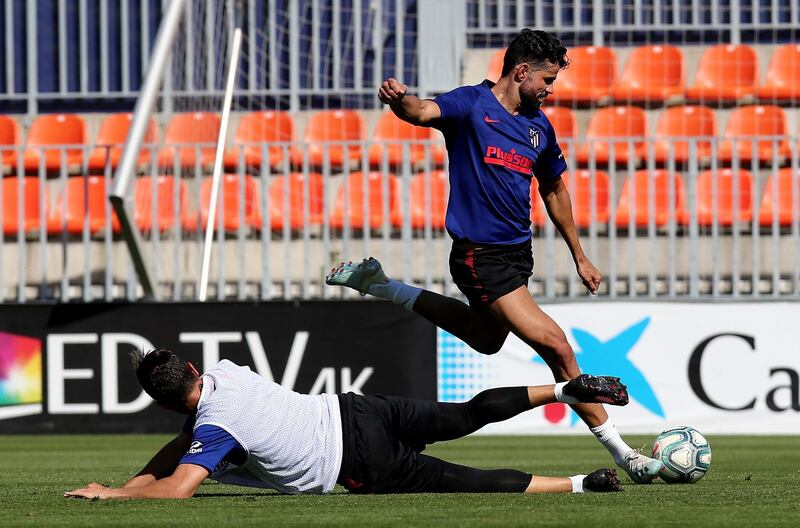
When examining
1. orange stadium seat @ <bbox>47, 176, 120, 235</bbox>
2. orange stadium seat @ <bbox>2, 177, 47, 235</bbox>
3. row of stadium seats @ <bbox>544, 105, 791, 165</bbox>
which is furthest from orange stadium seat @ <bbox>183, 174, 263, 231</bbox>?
row of stadium seats @ <bbox>544, 105, 791, 165</bbox>

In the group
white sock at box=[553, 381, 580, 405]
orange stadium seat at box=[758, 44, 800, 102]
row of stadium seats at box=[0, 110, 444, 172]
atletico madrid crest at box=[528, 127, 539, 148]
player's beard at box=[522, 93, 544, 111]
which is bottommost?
white sock at box=[553, 381, 580, 405]

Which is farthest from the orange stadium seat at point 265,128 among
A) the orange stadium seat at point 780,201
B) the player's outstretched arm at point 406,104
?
the player's outstretched arm at point 406,104

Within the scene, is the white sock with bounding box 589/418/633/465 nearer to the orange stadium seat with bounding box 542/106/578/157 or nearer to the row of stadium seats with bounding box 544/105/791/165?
the row of stadium seats with bounding box 544/105/791/165

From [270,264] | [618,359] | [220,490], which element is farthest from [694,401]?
[220,490]

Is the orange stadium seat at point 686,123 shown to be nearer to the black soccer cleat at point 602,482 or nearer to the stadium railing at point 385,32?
the stadium railing at point 385,32

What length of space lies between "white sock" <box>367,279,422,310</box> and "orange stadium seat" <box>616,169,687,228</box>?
15.9ft

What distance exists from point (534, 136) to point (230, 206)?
18.8 ft

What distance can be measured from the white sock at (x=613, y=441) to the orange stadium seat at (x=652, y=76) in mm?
8165

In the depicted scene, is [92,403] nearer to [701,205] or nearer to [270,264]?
[270,264]

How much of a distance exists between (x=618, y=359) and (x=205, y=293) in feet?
11.4

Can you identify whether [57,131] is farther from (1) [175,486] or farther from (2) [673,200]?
(1) [175,486]

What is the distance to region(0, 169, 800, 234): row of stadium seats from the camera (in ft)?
38.1

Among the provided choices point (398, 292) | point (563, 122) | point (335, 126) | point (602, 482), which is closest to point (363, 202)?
point (335, 126)

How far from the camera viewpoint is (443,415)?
5.92m
